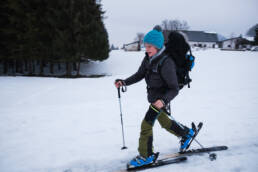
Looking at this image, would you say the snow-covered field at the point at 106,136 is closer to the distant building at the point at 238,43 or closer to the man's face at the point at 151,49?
the man's face at the point at 151,49

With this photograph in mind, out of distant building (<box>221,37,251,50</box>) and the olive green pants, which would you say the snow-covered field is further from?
distant building (<box>221,37,251,50</box>)

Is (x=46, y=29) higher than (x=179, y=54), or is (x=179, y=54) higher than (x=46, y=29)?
(x=46, y=29)

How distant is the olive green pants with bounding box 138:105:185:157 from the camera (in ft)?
7.67

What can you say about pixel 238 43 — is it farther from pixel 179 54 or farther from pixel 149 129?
pixel 149 129

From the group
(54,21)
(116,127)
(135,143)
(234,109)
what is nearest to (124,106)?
(116,127)

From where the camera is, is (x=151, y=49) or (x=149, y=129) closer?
(x=151, y=49)

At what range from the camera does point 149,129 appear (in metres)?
2.39

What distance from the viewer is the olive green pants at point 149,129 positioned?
234 centimetres

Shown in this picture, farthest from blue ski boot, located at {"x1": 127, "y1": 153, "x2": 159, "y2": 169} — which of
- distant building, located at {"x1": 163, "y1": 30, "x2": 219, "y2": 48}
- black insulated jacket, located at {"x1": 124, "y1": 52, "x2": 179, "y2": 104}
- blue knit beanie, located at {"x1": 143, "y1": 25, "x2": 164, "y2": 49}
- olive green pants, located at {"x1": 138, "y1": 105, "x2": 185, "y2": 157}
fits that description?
distant building, located at {"x1": 163, "y1": 30, "x2": 219, "y2": 48}

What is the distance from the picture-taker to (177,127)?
2672mm

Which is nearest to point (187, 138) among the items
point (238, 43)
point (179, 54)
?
point (179, 54)

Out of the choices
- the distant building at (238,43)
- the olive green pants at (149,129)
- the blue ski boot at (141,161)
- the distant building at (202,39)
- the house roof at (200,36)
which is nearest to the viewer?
the olive green pants at (149,129)

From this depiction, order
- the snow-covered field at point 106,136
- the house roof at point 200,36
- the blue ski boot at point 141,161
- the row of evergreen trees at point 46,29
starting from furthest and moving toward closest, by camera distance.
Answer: the house roof at point 200,36
the row of evergreen trees at point 46,29
the snow-covered field at point 106,136
the blue ski boot at point 141,161

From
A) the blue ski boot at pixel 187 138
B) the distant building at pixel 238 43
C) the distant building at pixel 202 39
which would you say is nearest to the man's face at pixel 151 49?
the blue ski boot at pixel 187 138
